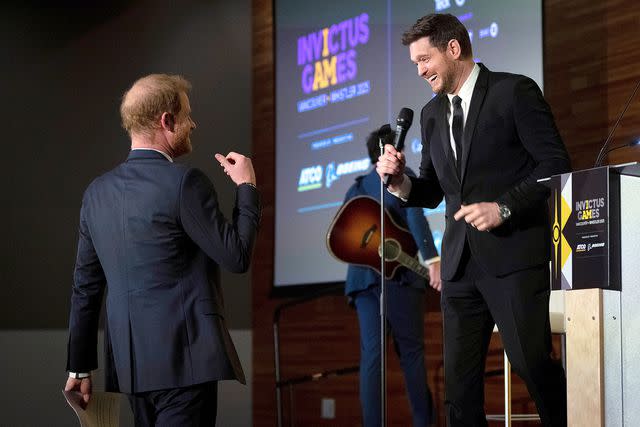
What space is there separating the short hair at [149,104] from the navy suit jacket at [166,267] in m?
0.08

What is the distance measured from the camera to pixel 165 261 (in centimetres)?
246

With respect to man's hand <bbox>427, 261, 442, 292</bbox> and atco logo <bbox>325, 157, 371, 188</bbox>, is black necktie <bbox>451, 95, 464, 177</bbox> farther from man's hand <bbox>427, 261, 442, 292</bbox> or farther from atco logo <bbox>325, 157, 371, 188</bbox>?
atco logo <bbox>325, 157, 371, 188</bbox>

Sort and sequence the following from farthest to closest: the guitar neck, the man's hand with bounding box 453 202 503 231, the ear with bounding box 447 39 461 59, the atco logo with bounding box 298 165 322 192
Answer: the atco logo with bounding box 298 165 322 192 → the guitar neck → the ear with bounding box 447 39 461 59 → the man's hand with bounding box 453 202 503 231

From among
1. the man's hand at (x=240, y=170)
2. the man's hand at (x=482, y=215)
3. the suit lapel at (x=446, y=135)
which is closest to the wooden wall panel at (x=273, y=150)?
the suit lapel at (x=446, y=135)

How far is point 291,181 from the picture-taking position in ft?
21.8

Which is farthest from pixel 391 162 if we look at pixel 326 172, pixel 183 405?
pixel 326 172

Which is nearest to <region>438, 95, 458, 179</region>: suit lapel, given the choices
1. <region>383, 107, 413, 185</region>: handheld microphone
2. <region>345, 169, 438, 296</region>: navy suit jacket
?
<region>383, 107, 413, 185</region>: handheld microphone

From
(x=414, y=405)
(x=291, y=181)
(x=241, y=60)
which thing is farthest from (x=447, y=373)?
(x=241, y=60)

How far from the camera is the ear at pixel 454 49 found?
2896 mm

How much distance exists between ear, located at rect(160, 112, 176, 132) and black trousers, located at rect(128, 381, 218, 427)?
0.70 metres

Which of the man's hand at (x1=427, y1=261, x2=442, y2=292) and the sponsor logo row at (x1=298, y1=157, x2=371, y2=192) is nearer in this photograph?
the man's hand at (x1=427, y1=261, x2=442, y2=292)

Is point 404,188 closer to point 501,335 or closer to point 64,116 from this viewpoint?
point 501,335

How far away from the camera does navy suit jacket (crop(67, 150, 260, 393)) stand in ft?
7.93

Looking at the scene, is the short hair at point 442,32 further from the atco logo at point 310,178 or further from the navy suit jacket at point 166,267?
the atco logo at point 310,178
